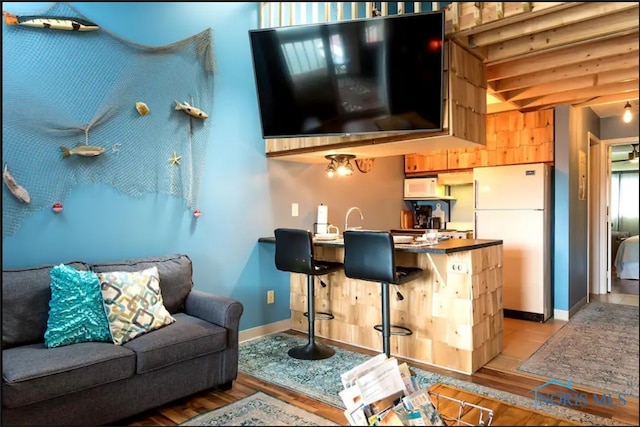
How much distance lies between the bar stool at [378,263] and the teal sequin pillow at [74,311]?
5.14 feet

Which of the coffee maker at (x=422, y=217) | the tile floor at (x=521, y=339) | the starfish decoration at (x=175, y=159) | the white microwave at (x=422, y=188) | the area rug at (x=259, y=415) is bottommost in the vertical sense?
the tile floor at (x=521, y=339)

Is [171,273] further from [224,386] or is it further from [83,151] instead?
[83,151]

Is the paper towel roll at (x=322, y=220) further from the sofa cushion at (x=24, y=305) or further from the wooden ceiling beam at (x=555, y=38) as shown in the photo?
the sofa cushion at (x=24, y=305)

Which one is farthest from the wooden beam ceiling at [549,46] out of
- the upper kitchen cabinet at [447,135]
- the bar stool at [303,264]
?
the bar stool at [303,264]

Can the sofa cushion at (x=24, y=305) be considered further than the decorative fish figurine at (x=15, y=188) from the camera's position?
No

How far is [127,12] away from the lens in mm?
2799

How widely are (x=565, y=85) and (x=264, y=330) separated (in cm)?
340

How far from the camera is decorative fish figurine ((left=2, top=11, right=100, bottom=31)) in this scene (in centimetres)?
235

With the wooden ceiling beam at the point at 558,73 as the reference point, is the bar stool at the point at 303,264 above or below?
below

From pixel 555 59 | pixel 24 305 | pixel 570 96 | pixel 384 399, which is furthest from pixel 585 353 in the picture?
pixel 24 305

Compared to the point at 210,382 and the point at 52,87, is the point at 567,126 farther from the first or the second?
the point at 52,87

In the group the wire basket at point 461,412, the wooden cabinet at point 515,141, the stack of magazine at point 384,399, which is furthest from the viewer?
the wooden cabinet at point 515,141

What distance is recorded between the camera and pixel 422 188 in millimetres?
5453

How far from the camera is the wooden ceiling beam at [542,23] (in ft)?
7.78
